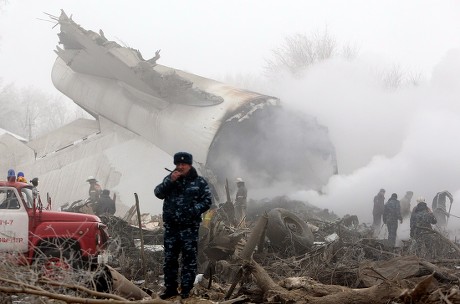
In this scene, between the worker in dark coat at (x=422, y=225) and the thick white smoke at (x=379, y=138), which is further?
the thick white smoke at (x=379, y=138)

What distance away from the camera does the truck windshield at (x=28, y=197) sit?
27.1 feet

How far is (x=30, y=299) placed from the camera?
4512 millimetres

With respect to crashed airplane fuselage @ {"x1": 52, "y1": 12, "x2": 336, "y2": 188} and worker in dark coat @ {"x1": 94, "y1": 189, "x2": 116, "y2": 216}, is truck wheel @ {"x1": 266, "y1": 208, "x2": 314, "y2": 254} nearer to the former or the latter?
worker in dark coat @ {"x1": 94, "y1": 189, "x2": 116, "y2": 216}

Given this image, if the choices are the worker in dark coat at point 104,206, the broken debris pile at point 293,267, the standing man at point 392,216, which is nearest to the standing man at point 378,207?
the broken debris pile at point 293,267

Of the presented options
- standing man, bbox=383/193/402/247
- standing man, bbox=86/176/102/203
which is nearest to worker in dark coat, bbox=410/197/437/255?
standing man, bbox=383/193/402/247

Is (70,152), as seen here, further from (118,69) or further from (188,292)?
(188,292)

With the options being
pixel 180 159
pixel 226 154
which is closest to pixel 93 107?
pixel 226 154

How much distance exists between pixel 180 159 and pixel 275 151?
12.2 metres

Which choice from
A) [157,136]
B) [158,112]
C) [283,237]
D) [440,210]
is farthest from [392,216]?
[158,112]

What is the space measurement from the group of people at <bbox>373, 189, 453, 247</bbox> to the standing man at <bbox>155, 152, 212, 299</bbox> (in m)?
5.41

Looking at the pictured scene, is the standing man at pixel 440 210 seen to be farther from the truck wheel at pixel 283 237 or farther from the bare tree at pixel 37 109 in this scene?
the bare tree at pixel 37 109

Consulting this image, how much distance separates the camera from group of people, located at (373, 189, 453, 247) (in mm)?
11773

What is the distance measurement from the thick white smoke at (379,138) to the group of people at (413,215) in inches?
57.4

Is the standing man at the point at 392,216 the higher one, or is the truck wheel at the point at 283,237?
the standing man at the point at 392,216
